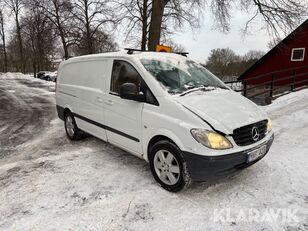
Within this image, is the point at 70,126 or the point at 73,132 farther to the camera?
the point at 70,126

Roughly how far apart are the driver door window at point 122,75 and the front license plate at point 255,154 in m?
1.87

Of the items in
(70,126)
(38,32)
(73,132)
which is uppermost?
(38,32)

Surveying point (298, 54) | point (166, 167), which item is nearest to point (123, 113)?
point (166, 167)

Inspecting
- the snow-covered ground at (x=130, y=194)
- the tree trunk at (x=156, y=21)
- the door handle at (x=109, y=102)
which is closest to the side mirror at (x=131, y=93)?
the door handle at (x=109, y=102)

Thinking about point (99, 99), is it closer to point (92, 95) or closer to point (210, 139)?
point (92, 95)

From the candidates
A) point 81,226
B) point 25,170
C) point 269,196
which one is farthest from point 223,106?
point 25,170

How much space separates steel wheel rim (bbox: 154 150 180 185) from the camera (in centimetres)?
331

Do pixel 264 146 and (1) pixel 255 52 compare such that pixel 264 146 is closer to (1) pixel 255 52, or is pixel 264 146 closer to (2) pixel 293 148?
(2) pixel 293 148

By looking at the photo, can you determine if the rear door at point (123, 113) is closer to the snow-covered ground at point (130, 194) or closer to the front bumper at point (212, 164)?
the snow-covered ground at point (130, 194)

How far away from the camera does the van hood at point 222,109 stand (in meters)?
3.07

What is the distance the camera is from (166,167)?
134 inches

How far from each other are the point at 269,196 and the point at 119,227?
1.97 meters

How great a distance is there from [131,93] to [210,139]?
1.34 meters

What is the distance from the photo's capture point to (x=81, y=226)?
9.04 feet
